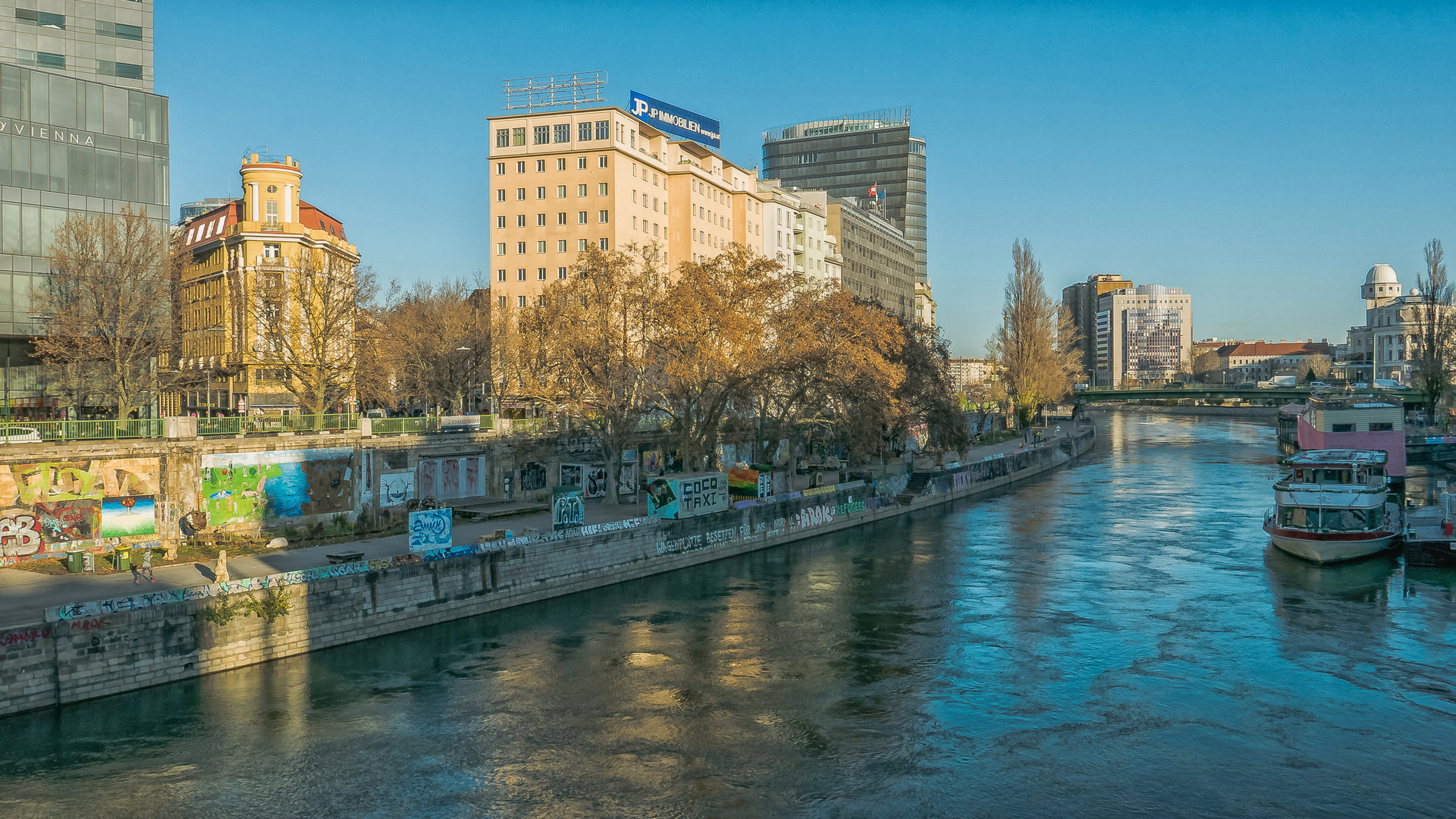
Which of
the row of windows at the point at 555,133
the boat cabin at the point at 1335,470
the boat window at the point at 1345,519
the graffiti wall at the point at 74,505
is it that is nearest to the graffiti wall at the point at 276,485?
the graffiti wall at the point at 74,505

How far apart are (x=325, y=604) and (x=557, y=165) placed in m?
78.0

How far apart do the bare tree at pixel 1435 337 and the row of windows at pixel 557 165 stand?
364 feet

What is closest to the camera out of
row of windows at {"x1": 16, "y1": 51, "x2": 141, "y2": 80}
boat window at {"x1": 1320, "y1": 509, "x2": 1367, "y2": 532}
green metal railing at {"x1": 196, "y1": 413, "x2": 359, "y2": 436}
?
green metal railing at {"x1": 196, "y1": 413, "x2": 359, "y2": 436}

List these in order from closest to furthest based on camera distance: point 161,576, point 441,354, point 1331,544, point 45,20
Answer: point 161,576
point 1331,544
point 45,20
point 441,354

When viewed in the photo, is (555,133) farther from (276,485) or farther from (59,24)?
(276,485)

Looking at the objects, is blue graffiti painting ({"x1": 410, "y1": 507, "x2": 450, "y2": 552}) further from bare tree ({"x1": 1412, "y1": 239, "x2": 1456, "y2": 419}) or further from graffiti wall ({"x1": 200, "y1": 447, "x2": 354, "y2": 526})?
bare tree ({"x1": 1412, "y1": 239, "x2": 1456, "y2": 419})

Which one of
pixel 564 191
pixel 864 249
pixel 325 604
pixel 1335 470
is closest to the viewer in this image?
pixel 325 604

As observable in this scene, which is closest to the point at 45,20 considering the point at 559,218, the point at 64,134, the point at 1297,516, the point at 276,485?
the point at 64,134

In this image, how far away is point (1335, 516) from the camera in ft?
164

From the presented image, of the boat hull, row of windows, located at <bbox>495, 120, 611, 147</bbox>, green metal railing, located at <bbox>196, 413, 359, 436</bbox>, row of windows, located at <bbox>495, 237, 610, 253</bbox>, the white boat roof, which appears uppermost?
row of windows, located at <bbox>495, 120, 611, 147</bbox>

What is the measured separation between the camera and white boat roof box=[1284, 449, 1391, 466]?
5291 centimetres

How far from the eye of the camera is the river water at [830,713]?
2345cm

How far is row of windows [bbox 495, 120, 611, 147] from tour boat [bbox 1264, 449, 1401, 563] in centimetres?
7438

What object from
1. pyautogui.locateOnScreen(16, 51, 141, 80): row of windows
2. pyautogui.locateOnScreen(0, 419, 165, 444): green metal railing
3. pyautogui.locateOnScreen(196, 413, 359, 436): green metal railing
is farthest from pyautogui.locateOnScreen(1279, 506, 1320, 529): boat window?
pyautogui.locateOnScreen(16, 51, 141, 80): row of windows
